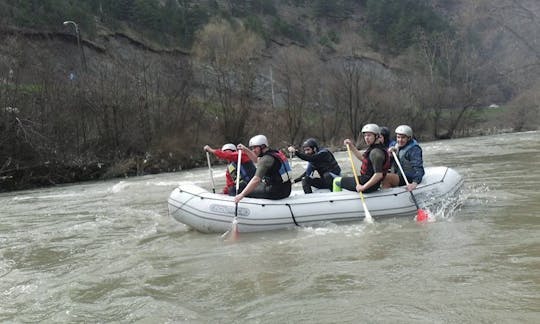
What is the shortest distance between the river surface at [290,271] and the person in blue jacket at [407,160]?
72 cm

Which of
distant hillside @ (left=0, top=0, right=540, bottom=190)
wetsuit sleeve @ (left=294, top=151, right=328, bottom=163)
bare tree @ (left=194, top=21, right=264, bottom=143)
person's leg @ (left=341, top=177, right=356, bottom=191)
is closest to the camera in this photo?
person's leg @ (left=341, top=177, right=356, bottom=191)

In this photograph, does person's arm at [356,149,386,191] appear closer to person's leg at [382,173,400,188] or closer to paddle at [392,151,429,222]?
paddle at [392,151,429,222]

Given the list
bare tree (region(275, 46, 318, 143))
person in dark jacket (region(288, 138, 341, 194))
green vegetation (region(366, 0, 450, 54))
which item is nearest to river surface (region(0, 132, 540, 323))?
person in dark jacket (region(288, 138, 341, 194))

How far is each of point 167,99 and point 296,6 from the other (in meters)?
49.9

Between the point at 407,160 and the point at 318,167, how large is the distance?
140 centimetres

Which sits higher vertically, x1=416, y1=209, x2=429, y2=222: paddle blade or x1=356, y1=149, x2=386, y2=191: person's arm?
x1=356, y1=149, x2=386, y2=191: person's arm

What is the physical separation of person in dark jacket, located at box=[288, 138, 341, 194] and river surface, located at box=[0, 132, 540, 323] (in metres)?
1.16

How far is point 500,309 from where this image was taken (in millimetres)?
4000

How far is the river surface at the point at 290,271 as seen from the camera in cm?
427

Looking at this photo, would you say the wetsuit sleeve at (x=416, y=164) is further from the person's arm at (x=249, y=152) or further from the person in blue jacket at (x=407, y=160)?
the person's arm at (x=249, y=152)

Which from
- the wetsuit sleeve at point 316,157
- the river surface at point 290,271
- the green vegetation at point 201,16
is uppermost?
the green vegetation at point 201,16

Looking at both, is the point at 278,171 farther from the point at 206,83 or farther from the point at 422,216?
the point at 206,83

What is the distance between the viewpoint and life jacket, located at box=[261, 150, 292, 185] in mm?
7379

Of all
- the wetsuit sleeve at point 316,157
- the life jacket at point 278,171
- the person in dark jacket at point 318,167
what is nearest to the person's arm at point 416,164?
the person in dark jacket at point 318,167
